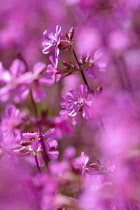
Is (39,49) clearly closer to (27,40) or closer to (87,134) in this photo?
(27,40)

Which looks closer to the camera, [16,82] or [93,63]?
[16,82]

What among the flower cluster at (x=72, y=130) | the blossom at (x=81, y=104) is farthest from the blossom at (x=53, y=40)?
the blossom at (x=81, y=104)

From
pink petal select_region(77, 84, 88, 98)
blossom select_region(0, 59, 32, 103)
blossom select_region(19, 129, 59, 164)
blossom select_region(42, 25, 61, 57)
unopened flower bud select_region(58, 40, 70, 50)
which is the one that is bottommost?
blossom select_region(19, 129, 59, 164)

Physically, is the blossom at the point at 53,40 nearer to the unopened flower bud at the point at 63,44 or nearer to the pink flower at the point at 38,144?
the unopened flower bud at the point at 63,44

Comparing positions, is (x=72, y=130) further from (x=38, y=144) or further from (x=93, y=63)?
(x=93, y=63)

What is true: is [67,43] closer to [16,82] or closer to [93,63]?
[93,63]

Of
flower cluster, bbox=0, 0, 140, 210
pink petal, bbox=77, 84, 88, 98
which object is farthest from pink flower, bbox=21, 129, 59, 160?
pink petal, bbox=77, 84, 88, 98

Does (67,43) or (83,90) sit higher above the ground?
(67,43)

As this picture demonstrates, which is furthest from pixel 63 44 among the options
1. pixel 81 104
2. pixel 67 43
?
pixel 81 104

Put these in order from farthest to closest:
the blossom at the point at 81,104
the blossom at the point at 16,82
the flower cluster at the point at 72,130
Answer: the blossom at the point at 81,104
the blossom at the point at 16,82
the flower cluster at the point at 72,130

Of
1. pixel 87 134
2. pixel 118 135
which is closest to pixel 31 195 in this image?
pixel 118 135

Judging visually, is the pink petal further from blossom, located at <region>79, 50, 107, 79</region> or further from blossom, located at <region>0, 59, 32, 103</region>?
blossom, located at <region>0, 59, 32, 103</region>
